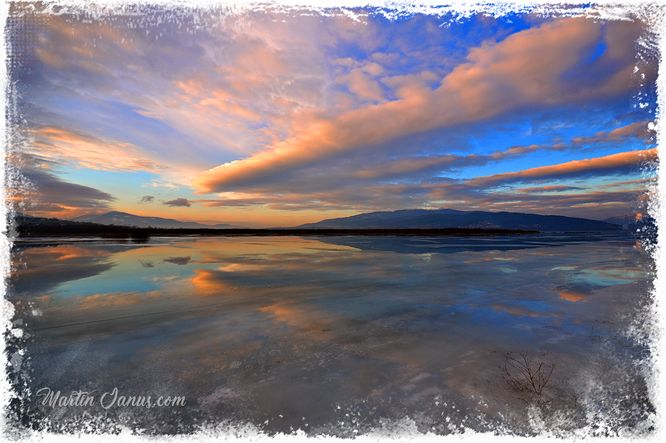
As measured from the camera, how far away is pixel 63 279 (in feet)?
39.1

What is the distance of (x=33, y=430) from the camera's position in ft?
11.2

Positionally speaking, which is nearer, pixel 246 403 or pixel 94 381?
pixel 246 403

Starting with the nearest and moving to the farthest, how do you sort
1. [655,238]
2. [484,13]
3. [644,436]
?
[644,436] → [484,13] → [655,238]

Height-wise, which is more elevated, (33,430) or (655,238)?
(655,238)

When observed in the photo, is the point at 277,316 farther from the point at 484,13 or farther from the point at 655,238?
the point at 655,238

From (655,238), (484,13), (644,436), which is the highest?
(484,13)

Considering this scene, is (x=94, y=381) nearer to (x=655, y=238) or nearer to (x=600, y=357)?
(x=600, y=357)

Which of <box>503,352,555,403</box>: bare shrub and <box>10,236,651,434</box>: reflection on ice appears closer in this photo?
<box>10,236,651,434</box>: reflection on ice

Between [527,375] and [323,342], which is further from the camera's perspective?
[323,342]

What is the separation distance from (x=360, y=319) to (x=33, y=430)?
563cm

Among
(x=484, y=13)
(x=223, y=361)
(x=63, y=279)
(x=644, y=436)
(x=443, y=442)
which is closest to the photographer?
(x=443, y=442)

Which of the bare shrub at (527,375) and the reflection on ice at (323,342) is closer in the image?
the reflection on ice at (323,342)

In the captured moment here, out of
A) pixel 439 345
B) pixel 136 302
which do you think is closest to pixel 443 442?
pixel 439 345

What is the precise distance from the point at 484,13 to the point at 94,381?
8980 millimetres
